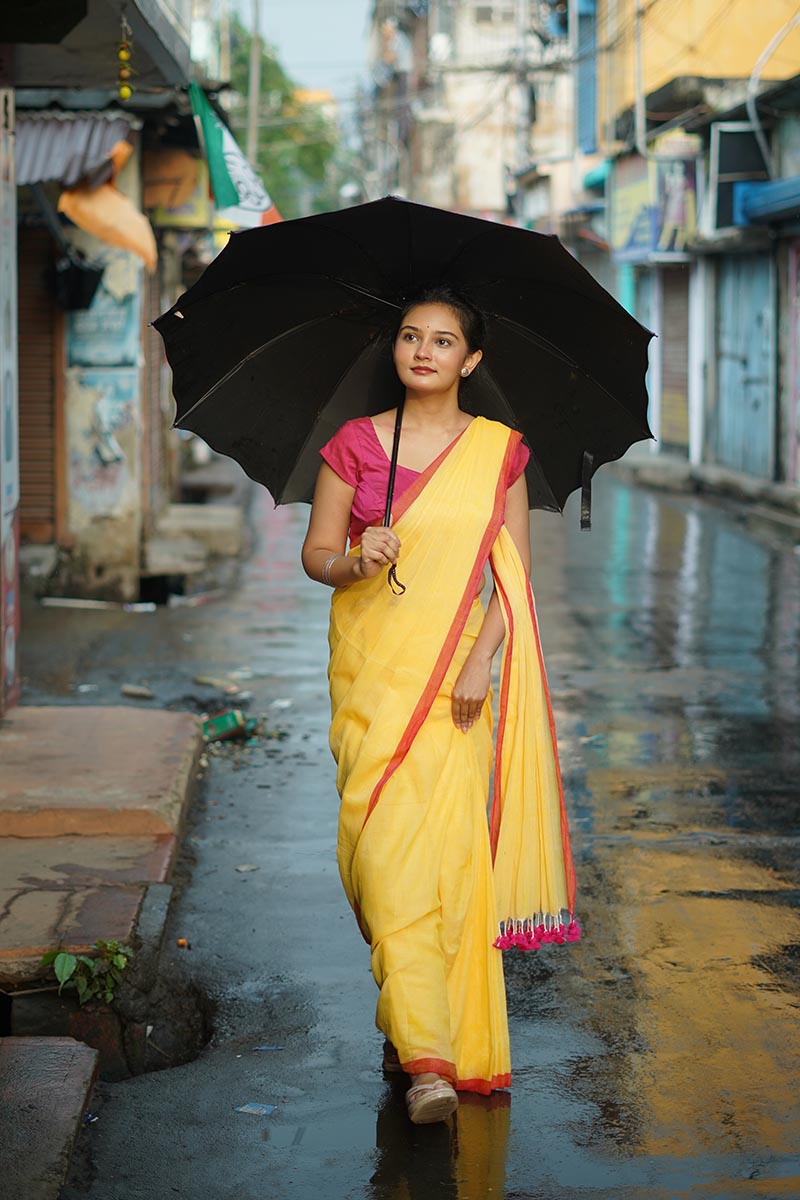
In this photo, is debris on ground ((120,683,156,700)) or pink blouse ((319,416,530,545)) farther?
debris on ground ((120,683,156,700))

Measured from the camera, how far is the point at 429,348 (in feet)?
12.2

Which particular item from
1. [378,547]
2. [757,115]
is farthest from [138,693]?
[757,115]

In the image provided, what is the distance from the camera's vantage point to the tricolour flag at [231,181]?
27.3 ft

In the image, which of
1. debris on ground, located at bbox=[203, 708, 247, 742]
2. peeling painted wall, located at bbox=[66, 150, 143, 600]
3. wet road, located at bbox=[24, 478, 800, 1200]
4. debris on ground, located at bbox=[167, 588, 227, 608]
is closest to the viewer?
wet road, located at bbox=[24, 478, 800, 1200]

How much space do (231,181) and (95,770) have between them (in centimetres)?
367

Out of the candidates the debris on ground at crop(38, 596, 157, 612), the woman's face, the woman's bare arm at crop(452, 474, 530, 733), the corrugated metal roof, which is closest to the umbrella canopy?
the woman's face

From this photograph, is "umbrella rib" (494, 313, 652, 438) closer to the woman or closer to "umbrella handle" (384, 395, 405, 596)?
the woman

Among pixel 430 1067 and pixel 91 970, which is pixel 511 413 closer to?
pixel 430 1067

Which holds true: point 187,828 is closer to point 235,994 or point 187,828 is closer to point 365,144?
point 235,994

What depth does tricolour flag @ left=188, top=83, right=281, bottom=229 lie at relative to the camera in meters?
8.33

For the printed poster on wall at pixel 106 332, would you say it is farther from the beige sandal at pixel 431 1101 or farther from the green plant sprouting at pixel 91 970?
the beige sandal at pixel 431 1101

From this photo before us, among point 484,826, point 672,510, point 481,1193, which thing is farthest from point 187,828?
point 672,510

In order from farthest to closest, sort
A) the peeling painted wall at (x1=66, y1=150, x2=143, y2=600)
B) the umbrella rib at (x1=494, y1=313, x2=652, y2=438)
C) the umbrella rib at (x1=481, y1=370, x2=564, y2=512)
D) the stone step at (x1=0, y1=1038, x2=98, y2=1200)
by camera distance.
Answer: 1. the peeling painted wall at (x1=66, y1=150, x2=143, y2=600)
2. the umbrella rib at (x1=481, y1=370, x2=564, y2=512)
3. the umbrella rib at (x1=494, y1=313, x2=652, y2=438)
4. the stone step at (x1=0, y1=1038, x2=98, y2=1200)

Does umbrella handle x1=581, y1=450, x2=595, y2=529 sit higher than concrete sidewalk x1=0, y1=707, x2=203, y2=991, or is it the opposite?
umbrella handle x1=581, y1=450, x2=595, y2=529
